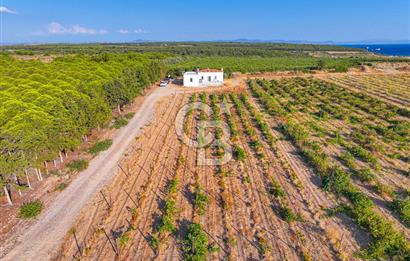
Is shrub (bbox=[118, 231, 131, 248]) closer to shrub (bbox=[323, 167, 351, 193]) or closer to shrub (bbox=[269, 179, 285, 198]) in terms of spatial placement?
shrub (bbox=[269, 179, 285, 198])

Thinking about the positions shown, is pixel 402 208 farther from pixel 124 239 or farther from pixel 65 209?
pixel 65 209

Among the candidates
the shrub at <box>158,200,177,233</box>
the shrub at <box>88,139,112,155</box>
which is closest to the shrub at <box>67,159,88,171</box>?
the shrub at <box>88,139,112,155</box>

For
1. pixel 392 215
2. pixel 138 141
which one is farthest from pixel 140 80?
Answer: pixel 392 215

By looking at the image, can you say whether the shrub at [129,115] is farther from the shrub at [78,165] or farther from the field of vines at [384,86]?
the field of vines at [384,86]

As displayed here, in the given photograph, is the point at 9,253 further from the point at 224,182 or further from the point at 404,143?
the point at 404,143

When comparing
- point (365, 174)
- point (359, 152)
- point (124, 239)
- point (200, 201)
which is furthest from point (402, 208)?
point (124, 239)

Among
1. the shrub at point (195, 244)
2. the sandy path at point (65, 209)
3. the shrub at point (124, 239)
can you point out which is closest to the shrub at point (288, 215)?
the shrub at point (195, 244)
